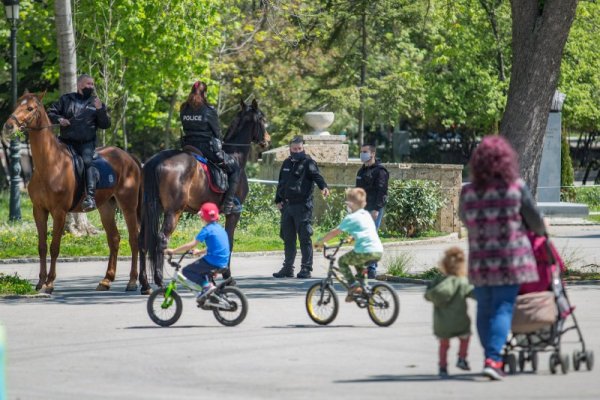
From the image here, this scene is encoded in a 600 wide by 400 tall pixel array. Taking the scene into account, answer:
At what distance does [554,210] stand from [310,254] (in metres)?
15.6

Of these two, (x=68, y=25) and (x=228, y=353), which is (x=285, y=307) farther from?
(x=68, y=25)

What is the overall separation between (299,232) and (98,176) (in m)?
3.55

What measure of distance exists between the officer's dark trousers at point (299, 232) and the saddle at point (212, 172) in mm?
1925

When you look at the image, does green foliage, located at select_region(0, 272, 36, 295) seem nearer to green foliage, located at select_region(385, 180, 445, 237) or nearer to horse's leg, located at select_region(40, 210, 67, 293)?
horse's leg, located at select_region(40, 210, 67, 293)

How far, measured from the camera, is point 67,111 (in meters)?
18.5

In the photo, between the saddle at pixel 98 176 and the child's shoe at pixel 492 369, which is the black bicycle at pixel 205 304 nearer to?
the child's shoe at pixel 492 369

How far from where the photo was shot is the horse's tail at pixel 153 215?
17.7 meters

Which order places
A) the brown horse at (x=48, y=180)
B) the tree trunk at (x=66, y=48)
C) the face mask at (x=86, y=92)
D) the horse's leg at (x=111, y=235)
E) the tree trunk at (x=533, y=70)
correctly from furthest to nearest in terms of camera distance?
the tree trunk at (x=66, y=48) → the horse's leg at (x=111, y=235) → the tree trunk at (x=533, y=70) → the face mask at (x=86, y=92) → the brown horse at (x=48, y=180)

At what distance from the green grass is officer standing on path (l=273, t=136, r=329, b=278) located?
4.28 meters

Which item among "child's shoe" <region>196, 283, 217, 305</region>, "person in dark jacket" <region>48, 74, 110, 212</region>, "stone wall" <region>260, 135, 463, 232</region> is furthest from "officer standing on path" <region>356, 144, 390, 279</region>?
"stone wall" <region>260, 135, 463, 232</region>

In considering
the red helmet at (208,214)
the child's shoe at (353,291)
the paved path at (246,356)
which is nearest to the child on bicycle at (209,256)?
the red helmet at (208,214)

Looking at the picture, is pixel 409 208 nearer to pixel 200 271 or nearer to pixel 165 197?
pixel 165 197

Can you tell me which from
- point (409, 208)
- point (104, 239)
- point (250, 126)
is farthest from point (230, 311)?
point (409, 208)

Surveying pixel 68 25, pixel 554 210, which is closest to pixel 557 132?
pixel 554 210
